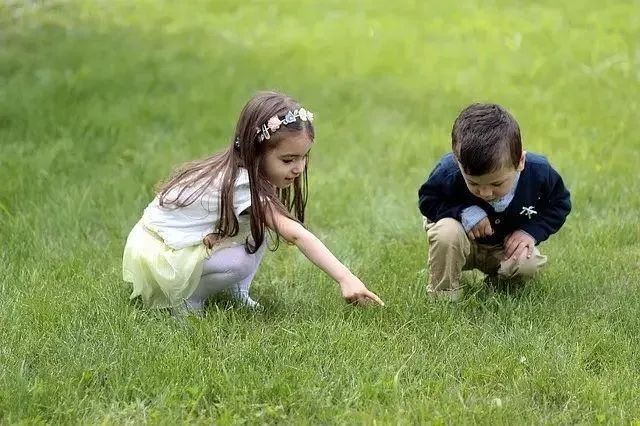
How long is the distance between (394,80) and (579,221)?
3.28m

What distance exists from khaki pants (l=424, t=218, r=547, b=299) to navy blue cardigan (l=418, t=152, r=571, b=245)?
2.6 inches

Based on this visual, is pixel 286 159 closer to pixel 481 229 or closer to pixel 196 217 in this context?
pixel 196 217

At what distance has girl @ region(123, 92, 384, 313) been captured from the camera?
3.82 meters

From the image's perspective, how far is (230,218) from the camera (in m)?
3.86

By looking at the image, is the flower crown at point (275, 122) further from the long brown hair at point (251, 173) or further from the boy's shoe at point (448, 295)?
the boy's shoe at point (448, 295)

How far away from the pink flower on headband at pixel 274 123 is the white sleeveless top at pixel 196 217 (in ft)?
0.73

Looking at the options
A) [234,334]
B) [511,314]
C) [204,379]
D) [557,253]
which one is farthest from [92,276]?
[557,253]

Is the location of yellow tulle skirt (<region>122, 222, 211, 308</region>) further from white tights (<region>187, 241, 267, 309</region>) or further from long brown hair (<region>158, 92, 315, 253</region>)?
long brown hair (<region>158, 92, 315, 253</region>)

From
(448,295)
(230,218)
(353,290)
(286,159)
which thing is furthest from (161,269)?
(448,295)

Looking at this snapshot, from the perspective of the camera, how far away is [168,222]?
13.2 ft

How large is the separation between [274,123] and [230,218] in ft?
1.38

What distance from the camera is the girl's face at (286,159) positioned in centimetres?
383

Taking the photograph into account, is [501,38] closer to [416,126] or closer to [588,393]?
[416,126]

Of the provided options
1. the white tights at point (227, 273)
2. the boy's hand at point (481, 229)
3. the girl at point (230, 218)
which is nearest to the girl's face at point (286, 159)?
the girl at point (230, 218)
